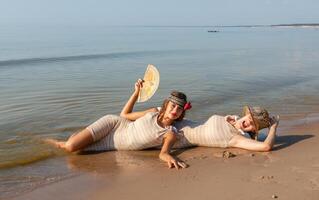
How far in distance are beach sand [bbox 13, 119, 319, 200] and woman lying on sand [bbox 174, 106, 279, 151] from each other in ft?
0.37

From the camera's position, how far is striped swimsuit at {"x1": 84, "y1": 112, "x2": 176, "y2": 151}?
20.5 ft

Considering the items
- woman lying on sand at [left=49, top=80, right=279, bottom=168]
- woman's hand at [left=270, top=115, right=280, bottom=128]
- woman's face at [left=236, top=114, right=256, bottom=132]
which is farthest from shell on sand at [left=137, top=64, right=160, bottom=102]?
woman's hand at [left=270, top=115, right=280, bottom=128]

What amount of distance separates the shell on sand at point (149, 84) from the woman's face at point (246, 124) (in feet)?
4.17

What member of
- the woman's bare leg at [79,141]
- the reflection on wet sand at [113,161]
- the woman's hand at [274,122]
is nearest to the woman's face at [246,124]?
the woman's hand at [274,122]

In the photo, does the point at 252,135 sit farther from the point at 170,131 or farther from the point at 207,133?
the point at 170,131

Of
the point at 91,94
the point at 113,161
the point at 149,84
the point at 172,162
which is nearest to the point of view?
the point at 172,162

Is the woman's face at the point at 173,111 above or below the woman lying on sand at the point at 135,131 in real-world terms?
above

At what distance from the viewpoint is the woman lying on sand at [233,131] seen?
6.18 m

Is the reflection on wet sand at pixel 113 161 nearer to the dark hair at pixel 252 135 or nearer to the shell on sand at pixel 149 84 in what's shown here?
the shell on sand at pixel 149 84

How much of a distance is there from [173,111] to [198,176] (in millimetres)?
1139

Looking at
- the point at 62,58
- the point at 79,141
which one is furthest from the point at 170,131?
the point at 62,58

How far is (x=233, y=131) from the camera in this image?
6.38 metres

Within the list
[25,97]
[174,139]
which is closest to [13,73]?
[25,97]

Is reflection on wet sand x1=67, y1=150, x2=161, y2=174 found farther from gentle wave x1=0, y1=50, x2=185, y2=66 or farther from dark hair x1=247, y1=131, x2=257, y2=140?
gentle wave x1=0, y1=50, x2=185, y2=66
